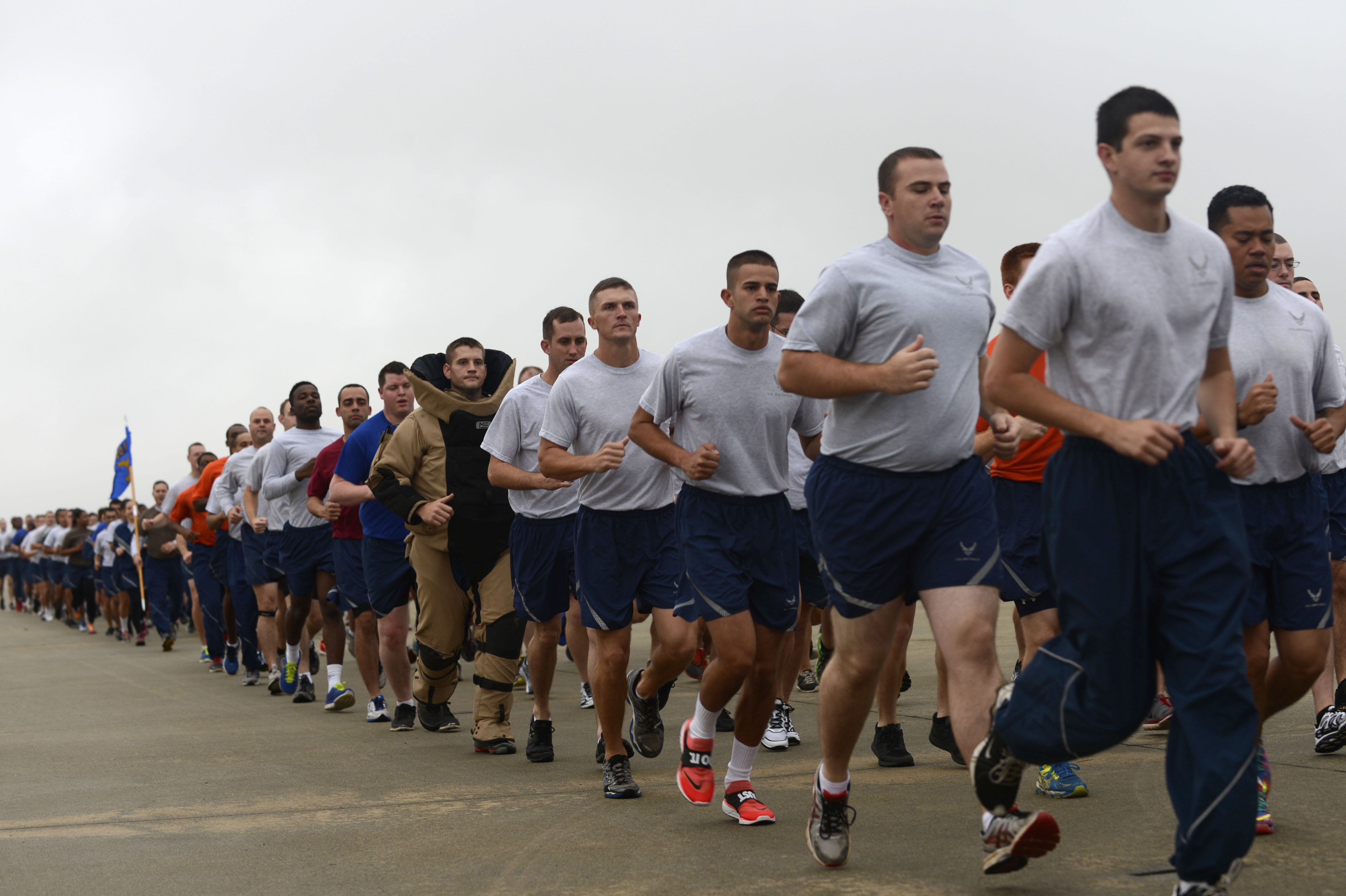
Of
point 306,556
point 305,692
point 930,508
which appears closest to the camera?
point 930,508

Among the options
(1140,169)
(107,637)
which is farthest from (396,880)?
(107,637)

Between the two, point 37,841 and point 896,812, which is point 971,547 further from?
point 37,841

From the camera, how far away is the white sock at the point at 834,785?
4.73 metres

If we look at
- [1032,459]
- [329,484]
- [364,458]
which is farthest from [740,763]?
[329,484]

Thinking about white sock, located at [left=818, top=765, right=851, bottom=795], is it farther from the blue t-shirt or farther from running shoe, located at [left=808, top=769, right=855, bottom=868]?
the blue t-shirt

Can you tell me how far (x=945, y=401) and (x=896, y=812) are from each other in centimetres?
182

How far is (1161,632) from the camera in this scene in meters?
3.75

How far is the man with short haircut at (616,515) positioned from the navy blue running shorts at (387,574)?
8.92 feet

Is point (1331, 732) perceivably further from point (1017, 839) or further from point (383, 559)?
point (383, 559)

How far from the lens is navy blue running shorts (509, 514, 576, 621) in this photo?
25.2 feet

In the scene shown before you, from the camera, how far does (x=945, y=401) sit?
467 cm

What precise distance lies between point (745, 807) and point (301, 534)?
22.0 ft

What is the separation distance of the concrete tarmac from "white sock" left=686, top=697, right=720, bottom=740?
321 millimetres

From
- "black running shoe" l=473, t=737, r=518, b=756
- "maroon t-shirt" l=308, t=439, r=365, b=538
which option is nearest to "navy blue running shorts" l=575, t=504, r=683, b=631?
"black running shoe" l=473, t=737, r=518, b=756
